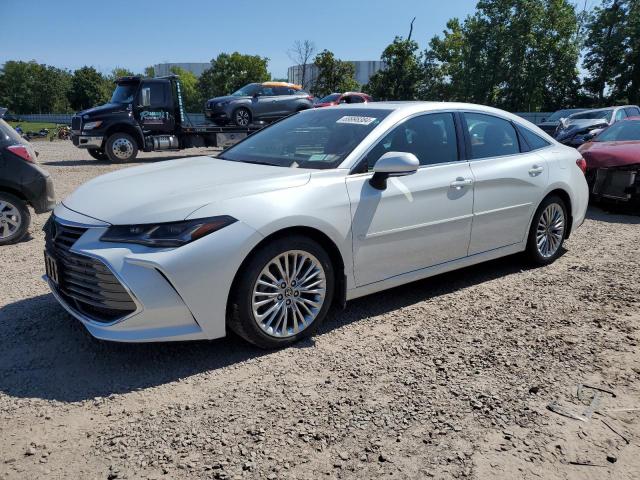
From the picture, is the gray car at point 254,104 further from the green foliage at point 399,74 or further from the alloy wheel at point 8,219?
the green foliage at point 399,74

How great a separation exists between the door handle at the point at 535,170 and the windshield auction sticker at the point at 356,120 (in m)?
1.80

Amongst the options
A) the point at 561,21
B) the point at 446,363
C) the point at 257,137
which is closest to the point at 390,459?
the point at 446,363

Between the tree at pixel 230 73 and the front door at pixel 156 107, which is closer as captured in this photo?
the front door at pixel 156 107

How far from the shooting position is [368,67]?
257ft

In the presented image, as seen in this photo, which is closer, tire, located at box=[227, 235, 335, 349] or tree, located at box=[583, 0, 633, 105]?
tire, located at box=[227, 235, 335, 349]

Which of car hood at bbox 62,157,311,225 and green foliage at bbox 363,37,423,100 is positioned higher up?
green foliage at bbox 363,37,423,100

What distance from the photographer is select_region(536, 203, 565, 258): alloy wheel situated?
532 cm

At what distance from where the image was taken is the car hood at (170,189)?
3168 mm

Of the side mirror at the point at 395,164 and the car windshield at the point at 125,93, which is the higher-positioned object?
the car windshield at the point at 125,93

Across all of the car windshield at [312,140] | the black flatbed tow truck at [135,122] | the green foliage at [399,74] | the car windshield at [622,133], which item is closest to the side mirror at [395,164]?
the car windshield at [312,140]

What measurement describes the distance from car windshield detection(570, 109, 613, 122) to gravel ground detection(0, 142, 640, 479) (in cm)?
1449

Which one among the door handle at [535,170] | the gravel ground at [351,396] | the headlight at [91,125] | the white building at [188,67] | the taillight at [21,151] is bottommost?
the gravel ground at [351,396]

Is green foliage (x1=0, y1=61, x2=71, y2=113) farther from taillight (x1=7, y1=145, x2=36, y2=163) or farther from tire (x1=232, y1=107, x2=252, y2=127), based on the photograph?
taillight (x1=7, y1=145, x2=36, y2=163)

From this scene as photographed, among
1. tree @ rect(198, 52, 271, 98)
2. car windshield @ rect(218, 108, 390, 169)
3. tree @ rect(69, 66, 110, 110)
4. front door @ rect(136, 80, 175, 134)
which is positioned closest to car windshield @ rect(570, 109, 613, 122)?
front door @ rect(136, 80, 175, 134)
